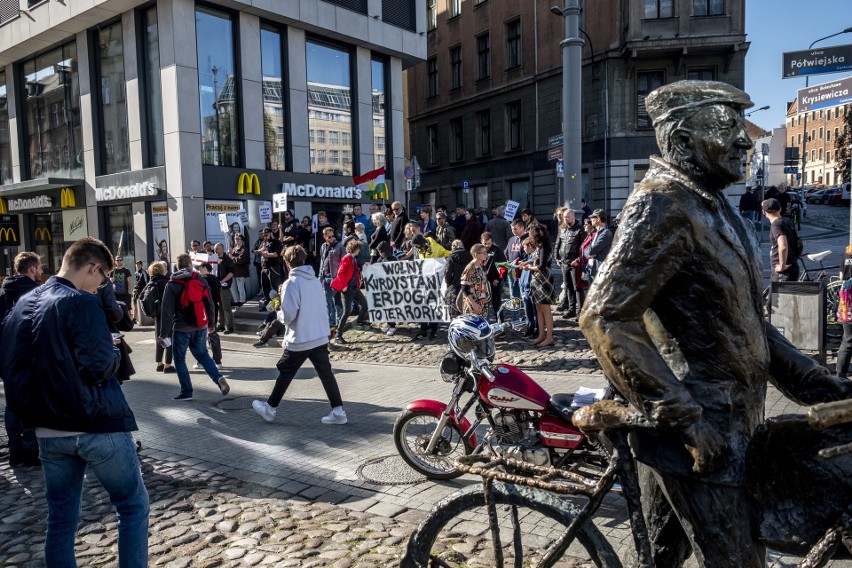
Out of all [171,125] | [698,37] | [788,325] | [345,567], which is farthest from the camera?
[698,37]

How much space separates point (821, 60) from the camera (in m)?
10.1

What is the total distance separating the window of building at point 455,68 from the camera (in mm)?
36125

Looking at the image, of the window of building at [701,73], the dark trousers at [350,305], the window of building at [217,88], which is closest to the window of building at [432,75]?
the window of building at [701,73]

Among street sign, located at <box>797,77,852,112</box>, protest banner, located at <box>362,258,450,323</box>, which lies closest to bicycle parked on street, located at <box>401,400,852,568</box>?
protest banner, located at <box>362,258,450,323</box>

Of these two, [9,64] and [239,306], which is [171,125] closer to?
[239,306]

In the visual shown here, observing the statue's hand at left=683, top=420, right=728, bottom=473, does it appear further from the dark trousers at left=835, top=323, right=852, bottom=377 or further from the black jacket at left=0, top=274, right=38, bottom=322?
the dark trousers at left=835, top=323, right=852, bottom=377

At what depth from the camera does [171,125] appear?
17.9 m

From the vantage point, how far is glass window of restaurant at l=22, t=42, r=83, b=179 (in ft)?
70.2

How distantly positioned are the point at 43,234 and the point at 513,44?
22.5 meters

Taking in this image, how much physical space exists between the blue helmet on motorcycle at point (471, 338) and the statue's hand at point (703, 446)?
10.2 ft

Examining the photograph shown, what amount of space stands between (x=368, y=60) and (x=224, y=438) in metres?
18.6

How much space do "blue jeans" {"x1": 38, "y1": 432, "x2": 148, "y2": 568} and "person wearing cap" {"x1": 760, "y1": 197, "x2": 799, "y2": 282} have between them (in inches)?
315

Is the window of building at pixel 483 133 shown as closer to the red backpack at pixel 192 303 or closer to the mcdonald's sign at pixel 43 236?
the mcdonald's sign at pixel 43 236

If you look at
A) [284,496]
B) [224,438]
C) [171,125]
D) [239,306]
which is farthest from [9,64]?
[284,496]
